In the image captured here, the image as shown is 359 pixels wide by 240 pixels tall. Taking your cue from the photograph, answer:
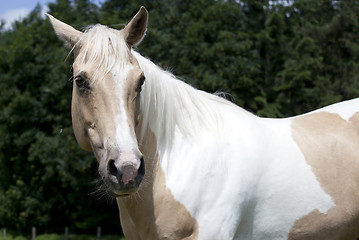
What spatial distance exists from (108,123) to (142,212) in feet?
2.30

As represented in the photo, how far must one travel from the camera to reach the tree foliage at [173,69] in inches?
602

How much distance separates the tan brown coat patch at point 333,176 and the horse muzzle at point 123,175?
1.30m

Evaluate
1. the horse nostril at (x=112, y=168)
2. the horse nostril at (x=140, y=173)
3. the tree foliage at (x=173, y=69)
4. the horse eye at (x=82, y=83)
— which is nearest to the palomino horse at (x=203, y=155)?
the horse eye at (x=82, y=83)

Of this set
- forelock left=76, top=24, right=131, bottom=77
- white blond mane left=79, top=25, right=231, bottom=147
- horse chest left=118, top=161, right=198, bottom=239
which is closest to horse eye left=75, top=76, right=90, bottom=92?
forelock left=76, top=24, right=131, bottom=77

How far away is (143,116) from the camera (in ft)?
8.96

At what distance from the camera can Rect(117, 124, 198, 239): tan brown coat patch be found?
2.53 m

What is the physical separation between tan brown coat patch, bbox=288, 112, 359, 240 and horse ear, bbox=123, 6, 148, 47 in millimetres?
1366

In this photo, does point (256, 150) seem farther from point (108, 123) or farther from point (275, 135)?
point (108, 123)

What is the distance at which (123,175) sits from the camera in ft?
6.89

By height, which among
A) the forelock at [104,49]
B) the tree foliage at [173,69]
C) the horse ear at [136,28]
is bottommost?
the tree foliage at [173,69]

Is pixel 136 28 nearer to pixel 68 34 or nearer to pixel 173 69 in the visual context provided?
pixel 68 34

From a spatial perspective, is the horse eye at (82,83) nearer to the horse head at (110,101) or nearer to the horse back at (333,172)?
the horse head at (110,101)

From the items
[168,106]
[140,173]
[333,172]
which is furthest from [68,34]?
[333,172]

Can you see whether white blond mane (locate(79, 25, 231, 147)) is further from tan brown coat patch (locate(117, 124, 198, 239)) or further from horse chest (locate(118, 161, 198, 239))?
horse chest (locate(118, 161, 198, 239))
